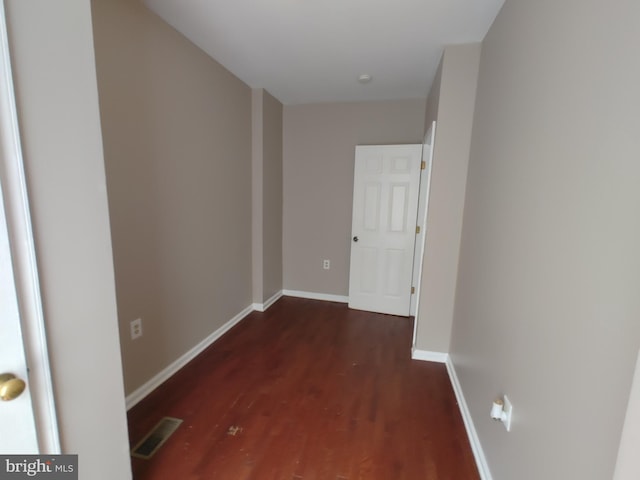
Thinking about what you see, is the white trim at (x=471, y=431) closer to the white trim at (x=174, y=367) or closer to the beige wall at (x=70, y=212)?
the beige wall at (x=70, y=212)

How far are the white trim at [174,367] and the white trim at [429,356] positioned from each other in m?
1.77

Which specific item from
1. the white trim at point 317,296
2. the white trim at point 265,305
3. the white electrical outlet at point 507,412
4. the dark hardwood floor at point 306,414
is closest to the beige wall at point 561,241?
the white electrical outlet at point 507,412

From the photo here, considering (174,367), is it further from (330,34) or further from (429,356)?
(330,34)

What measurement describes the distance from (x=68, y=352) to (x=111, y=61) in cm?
151

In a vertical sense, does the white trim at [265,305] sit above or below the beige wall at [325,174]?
below

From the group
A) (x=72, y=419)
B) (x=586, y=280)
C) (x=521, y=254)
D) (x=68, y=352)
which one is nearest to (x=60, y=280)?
(x=68, y=352)

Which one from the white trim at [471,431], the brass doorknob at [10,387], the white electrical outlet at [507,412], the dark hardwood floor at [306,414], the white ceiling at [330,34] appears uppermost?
the white ceiling at [330,34]

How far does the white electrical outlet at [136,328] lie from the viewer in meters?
1.79

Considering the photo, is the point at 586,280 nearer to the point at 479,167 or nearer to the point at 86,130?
the point at 479,167

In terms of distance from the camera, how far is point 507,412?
3.97 feet

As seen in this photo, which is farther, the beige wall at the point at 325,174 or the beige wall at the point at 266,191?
the beige wall at the point at 325,174

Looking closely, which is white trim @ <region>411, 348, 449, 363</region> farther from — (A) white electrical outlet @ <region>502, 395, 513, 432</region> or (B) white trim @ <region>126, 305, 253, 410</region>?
(B) white trim @ <region>126, 305, 253, 410</region>

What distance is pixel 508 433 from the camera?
3.92ft

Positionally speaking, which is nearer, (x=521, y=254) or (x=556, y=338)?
(x=556, y=338)
